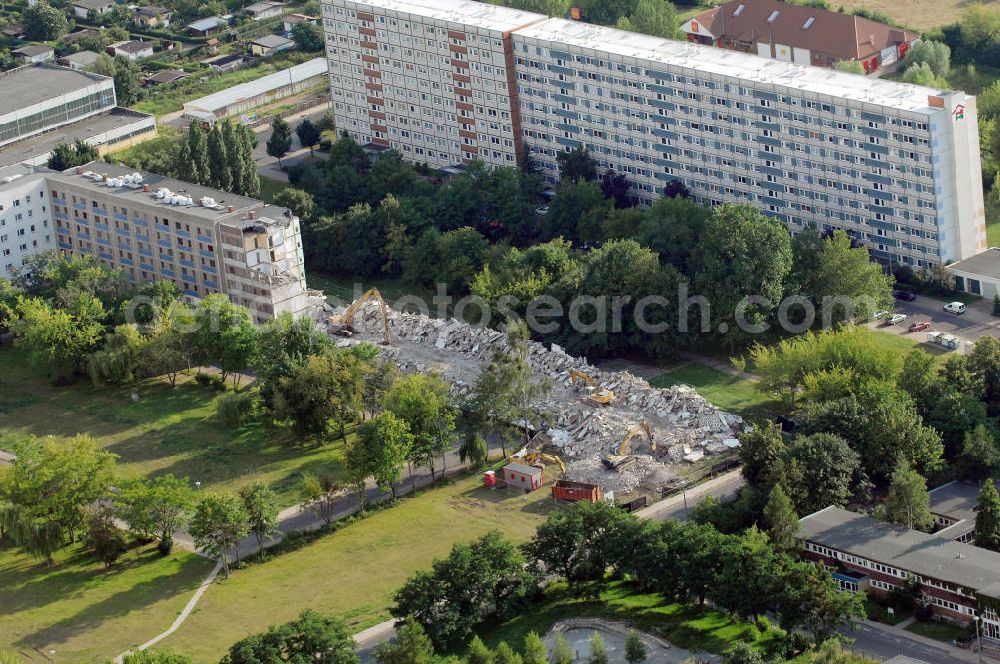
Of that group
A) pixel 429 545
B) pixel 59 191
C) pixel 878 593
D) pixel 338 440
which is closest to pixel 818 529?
pixel 878 593

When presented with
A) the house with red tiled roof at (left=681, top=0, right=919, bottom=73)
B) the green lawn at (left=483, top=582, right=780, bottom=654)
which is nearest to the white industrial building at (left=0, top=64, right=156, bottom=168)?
the house with red tiled roof at (left=681, top=0, right=919, bottom=73)

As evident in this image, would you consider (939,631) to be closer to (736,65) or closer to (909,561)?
(909,561)

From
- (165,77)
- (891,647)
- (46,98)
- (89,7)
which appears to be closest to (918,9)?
(165,77)

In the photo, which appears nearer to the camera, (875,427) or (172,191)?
(875,427)

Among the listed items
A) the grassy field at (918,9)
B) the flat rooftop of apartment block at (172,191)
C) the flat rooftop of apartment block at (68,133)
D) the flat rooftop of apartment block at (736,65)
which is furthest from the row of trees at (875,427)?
the flat rooftop of apartment block at (68,133)

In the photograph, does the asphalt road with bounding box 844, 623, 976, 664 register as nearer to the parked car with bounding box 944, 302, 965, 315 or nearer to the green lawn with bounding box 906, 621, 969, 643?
the green lawn with bounding box 906, 621, 969, 643

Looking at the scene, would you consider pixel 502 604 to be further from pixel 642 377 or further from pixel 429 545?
pixel 642 377

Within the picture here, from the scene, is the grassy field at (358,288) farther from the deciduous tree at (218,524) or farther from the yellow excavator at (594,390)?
the deciduous tree at (218,524)
